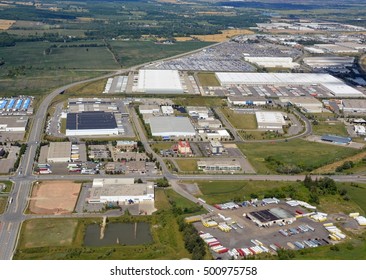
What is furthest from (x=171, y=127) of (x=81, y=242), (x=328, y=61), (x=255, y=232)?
(x=328, y=61)

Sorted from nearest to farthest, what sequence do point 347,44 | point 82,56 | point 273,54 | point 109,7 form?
point 82,56
point 273,54
point 347,44
point 109,7

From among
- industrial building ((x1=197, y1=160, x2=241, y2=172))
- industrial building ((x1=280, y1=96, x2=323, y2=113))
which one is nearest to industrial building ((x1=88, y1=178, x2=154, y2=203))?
industrial building ((x1=197, y1=160, x2=241, y2=172))

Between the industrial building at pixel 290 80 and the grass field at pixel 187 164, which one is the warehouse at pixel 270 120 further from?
the industrial building at pixel 290 80

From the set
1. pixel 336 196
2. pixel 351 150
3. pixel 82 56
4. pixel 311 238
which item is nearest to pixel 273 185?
pixel 336 196

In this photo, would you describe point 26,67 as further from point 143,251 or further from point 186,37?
point 143,251

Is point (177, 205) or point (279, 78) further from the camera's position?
point (279, 78)

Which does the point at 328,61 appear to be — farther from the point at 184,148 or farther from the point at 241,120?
the point at 184,148

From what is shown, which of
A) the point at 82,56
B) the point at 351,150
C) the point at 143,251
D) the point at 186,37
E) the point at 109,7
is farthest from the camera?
the point at 109,7
